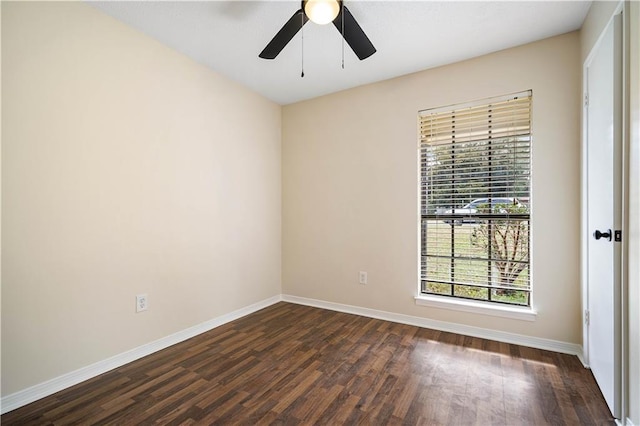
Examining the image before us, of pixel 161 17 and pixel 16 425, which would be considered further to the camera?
pixel 161 17

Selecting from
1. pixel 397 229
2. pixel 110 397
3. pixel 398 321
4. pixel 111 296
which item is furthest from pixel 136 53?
pixel 398 321

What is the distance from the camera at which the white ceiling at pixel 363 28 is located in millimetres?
2002

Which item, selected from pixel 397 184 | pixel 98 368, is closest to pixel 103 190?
pixel 98 368

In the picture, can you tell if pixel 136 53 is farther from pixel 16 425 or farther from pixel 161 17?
pixel 16 425

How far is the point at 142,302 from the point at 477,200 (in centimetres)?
299

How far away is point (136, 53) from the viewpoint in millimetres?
2273

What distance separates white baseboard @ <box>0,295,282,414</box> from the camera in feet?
5.53

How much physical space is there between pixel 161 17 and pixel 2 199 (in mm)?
1546

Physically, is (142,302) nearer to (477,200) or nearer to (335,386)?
(335,386)

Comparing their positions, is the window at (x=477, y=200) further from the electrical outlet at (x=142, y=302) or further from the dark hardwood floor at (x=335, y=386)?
the electrical outlet at (x=142, y=302)

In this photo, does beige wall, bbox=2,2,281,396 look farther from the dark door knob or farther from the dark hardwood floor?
the dark door knob

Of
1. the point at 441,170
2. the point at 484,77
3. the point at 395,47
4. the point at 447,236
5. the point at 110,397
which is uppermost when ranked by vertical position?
the point at 395,47

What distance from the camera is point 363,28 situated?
Answer: 2240 mm

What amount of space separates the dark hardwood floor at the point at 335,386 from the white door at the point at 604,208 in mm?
280
